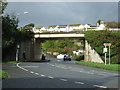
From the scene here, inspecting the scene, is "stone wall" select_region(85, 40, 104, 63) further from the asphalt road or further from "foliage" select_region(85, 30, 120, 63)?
the asphalt road

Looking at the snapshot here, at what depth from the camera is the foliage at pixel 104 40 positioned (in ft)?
131

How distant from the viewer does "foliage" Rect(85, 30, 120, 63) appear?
39938mm

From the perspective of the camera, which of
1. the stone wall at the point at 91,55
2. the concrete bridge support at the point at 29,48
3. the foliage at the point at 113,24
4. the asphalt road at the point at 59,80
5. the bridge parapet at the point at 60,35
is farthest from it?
the foliage at the point at 113,24

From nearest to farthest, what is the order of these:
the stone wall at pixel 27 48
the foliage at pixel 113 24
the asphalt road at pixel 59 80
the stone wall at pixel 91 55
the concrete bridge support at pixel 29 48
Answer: the asphalt road at pixel 59 80 < the stone wall at pixel 91 55 < the concrete bridge support at pixel 29 48 < the stone wall at pixel 27 48 < the foliage at pixel 113 24

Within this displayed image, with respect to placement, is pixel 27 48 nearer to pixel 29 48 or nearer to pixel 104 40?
pixel 29 48

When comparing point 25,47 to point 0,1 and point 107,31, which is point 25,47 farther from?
point 0,1

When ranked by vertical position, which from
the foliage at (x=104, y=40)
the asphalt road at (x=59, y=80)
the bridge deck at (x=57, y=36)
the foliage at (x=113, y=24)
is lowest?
the asphalt road at (x=59, y=80)

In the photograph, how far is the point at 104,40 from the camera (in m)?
40.5

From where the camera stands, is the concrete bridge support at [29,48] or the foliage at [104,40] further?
the concrete bridge support at [29,48]

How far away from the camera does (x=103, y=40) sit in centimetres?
4044

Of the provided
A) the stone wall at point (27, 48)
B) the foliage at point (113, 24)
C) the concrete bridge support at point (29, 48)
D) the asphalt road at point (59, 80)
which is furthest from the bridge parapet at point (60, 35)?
the foliage at point (113, 24)

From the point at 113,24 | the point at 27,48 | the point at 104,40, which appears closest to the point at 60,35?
the point at 27,48

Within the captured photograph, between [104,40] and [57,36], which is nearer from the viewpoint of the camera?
[104,40]

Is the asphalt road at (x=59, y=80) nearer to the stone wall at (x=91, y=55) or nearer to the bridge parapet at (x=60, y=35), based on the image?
the stone wall at (x=91, y=55)
